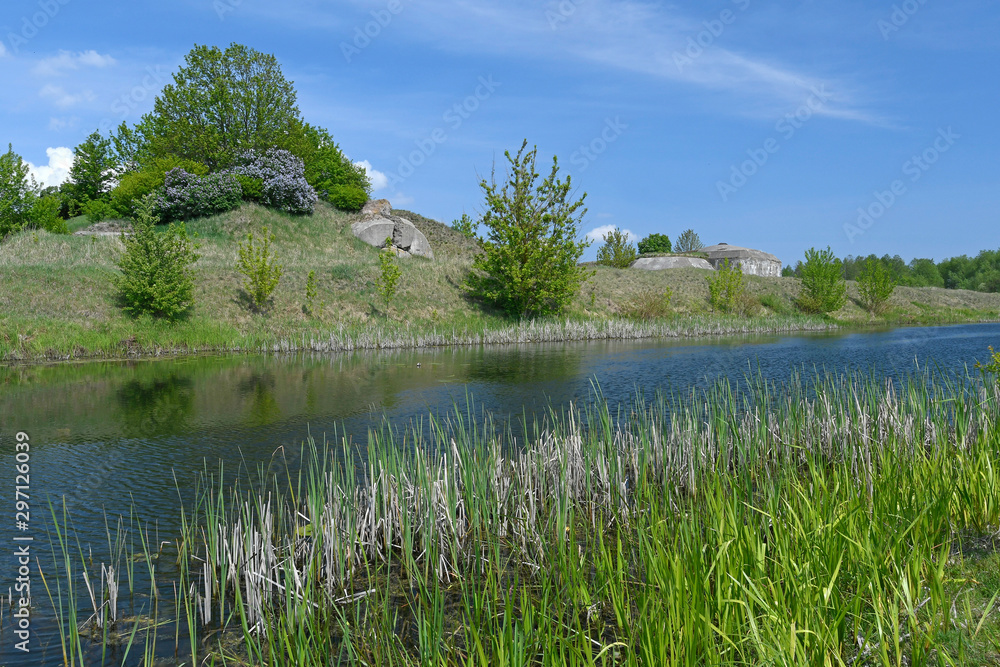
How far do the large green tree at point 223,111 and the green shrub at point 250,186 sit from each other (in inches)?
254

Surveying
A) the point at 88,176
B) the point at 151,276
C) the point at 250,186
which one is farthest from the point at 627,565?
the point at 88,176

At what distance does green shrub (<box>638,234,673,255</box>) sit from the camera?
76.9 meters

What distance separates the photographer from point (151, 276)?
23.6 metres

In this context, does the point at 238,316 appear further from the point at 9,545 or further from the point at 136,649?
the point at 136,649

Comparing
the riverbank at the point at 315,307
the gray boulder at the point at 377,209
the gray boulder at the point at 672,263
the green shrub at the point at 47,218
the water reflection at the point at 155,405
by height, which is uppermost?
the gray boulder at the point at 377,209

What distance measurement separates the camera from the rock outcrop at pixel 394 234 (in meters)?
40.8

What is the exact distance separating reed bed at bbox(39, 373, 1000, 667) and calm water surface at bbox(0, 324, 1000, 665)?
130cm

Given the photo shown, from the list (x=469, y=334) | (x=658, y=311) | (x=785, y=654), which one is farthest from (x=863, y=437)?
(x=658, y=311)

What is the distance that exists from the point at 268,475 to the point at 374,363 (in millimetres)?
12499

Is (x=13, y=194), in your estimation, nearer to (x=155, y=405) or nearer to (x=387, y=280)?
(x=387, y=280)

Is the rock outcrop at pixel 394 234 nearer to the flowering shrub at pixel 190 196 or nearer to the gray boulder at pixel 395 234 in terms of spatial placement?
the gray boulder at pixel 395 234

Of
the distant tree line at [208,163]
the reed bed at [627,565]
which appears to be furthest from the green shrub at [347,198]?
the reed bed at [627,565]

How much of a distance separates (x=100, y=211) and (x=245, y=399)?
35765 millimetres

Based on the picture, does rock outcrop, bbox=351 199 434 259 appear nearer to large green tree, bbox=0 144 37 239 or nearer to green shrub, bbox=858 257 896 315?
large green tree, bbox=0 144 37 239
